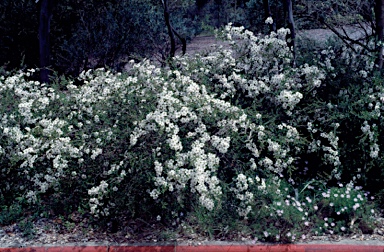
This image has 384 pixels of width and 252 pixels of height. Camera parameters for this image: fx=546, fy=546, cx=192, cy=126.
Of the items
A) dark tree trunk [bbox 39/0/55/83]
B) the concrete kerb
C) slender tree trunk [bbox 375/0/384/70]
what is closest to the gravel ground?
the concrete kerb

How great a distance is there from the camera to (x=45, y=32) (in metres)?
10.5

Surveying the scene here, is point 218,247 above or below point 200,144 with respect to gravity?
below

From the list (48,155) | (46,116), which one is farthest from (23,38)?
(48,155)

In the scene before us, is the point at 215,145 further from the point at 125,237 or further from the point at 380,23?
the point at 380,23

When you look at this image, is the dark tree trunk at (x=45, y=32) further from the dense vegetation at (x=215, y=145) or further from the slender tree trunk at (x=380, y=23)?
the slender tree trunk at (x=380, y=23)

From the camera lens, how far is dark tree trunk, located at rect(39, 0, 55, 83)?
10211 millimetres

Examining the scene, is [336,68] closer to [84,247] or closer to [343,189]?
[343,189]

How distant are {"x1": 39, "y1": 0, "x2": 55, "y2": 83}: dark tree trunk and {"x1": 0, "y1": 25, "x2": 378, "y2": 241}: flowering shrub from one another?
3.95 metres

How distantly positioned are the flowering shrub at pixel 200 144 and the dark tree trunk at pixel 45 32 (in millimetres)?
3949

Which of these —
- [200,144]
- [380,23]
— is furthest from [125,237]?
[380,23]

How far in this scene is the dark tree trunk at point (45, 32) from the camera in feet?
33.5

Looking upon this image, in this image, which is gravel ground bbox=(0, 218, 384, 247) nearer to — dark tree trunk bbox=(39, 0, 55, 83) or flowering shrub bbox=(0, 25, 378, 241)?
flowering shrub bbox=(0, 25, 378, 241)

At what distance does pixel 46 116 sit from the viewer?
6.07 metres

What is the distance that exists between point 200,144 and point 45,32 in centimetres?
639
